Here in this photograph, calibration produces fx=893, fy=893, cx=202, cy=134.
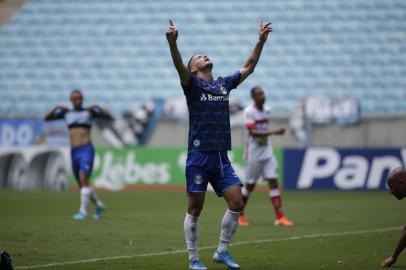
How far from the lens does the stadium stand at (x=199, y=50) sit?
1174 inches

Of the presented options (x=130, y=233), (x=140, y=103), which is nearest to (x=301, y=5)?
(x=140, y=103)

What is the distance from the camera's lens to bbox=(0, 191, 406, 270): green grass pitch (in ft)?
34.6

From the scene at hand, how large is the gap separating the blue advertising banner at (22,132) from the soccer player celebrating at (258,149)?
12.3 meters

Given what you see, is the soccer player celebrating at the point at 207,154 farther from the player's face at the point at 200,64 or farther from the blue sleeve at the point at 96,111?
the blue sleeve at the point at 96,111

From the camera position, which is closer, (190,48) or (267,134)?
(267,134)

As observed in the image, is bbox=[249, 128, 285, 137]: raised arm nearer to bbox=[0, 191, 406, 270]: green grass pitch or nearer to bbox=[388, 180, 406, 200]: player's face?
bbox=[0, 191, 406, 270]: green grass pitch

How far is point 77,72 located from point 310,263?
22.8 metres

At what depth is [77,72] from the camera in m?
32.1

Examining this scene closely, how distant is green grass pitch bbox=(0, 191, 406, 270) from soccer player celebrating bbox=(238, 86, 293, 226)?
0.70 m

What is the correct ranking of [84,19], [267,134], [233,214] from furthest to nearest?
[84,19], [267,134], [233,214]

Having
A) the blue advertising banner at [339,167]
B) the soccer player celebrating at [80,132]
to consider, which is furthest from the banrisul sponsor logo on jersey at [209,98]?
the blue advertising banner at [339,167]

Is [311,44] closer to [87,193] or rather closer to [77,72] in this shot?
[77,72]

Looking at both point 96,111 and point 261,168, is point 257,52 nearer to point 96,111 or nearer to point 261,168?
point 261,168

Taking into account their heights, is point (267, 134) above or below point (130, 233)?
above
